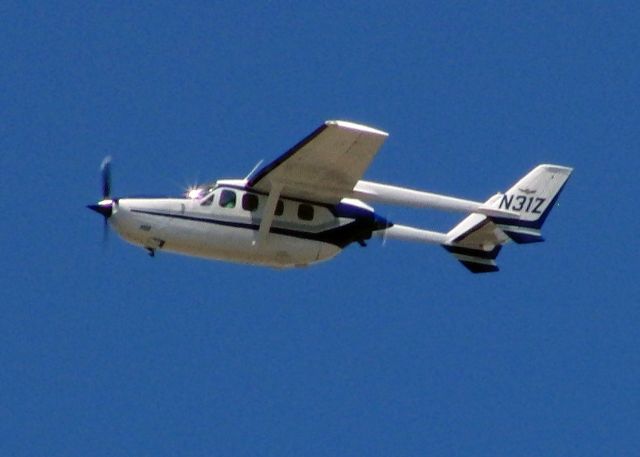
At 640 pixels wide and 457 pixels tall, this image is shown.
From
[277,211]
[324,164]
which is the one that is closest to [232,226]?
[277,211]

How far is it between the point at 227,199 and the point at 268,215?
1044 mm

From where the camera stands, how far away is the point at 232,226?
1608 inches

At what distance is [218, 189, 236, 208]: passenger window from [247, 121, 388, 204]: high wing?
0.51 metres

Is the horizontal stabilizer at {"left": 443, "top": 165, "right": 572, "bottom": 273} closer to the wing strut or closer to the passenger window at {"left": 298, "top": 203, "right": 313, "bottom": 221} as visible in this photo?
the passenger window at {"left": 298, "top": 203, "right": 313, "bottom": 221}

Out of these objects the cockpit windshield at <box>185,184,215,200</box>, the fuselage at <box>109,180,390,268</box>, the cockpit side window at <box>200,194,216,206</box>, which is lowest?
the fuselage at <box>109,180,390,268</box>

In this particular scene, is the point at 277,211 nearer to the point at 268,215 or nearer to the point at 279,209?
the point at 279,209

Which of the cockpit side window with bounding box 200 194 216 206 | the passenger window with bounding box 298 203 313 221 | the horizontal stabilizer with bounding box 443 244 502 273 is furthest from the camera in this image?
the horizontal stabilizer with bounding box 443 244 502 273

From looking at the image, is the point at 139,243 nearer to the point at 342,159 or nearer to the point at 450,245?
the point at 342,159

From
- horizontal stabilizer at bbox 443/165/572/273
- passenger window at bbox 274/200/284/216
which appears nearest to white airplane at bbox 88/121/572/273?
passenger window at bbox 274/200/284/216

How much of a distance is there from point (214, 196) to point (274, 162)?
186cm

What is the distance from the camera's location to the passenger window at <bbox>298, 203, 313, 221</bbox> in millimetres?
41406

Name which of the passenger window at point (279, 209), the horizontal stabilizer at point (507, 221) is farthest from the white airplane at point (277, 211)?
the horizontal stabilizer at point (507, 221)

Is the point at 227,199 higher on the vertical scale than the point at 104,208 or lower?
higher

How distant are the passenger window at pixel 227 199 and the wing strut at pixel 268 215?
2.59ft
